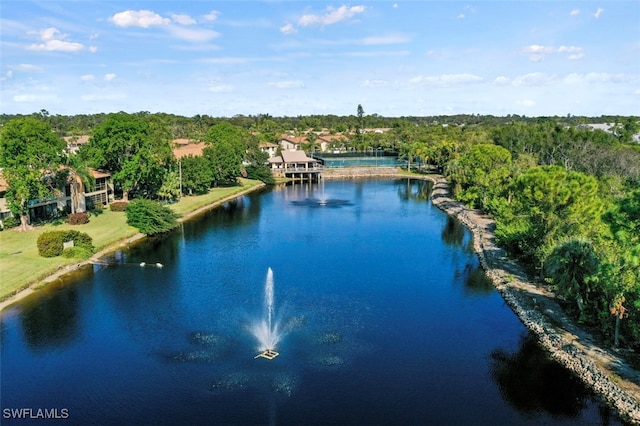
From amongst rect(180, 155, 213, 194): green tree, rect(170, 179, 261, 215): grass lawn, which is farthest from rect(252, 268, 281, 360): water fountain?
rect(180, 155, 213, 194): green tree

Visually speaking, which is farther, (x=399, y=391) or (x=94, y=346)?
(x=94, y=346)

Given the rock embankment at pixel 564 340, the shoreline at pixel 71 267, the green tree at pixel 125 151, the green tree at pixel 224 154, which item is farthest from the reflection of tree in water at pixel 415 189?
the green tree at pixel 125 151

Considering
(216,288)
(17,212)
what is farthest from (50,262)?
(216,288)

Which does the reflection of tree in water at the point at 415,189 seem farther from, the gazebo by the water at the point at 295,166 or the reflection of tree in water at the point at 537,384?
the reflection of tree in water at the point at 537,384

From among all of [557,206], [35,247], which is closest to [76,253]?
[35,247]

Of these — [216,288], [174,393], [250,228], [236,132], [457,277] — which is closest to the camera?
[174,393]

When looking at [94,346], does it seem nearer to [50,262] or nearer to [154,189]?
[50,262]

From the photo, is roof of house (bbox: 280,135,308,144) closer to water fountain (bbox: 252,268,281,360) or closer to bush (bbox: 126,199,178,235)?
bush (bbox: 126,199,178,235)

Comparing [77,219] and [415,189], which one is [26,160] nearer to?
[77,219]
